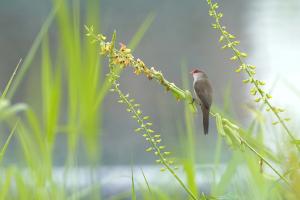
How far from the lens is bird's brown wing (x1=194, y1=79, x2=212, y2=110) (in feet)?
6.18

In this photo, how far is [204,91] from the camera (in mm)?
1965

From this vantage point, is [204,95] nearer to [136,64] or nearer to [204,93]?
[204,93]

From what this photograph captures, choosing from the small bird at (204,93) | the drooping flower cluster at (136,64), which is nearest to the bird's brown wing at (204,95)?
the small bird at (204,93)

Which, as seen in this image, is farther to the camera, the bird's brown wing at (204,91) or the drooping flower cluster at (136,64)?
the bird's brown wing at (204,91)

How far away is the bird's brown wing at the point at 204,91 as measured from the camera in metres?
1.88

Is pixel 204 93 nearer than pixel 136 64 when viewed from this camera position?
No

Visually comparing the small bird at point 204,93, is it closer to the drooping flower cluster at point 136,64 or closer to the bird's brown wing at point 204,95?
the bird's brown wing at point 204,95

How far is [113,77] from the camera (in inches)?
61.6

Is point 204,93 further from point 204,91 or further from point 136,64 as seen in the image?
point 136,64

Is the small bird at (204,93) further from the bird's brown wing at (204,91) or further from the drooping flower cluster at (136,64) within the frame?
the drooping flower cluster at (136,64)

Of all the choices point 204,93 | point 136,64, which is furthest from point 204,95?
point 136,64

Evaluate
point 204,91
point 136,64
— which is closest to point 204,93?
point 204,91

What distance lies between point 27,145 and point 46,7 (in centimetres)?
806

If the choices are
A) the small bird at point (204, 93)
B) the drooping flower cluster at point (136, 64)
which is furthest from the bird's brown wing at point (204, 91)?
the drooping flower cluster at point (136, 64)
